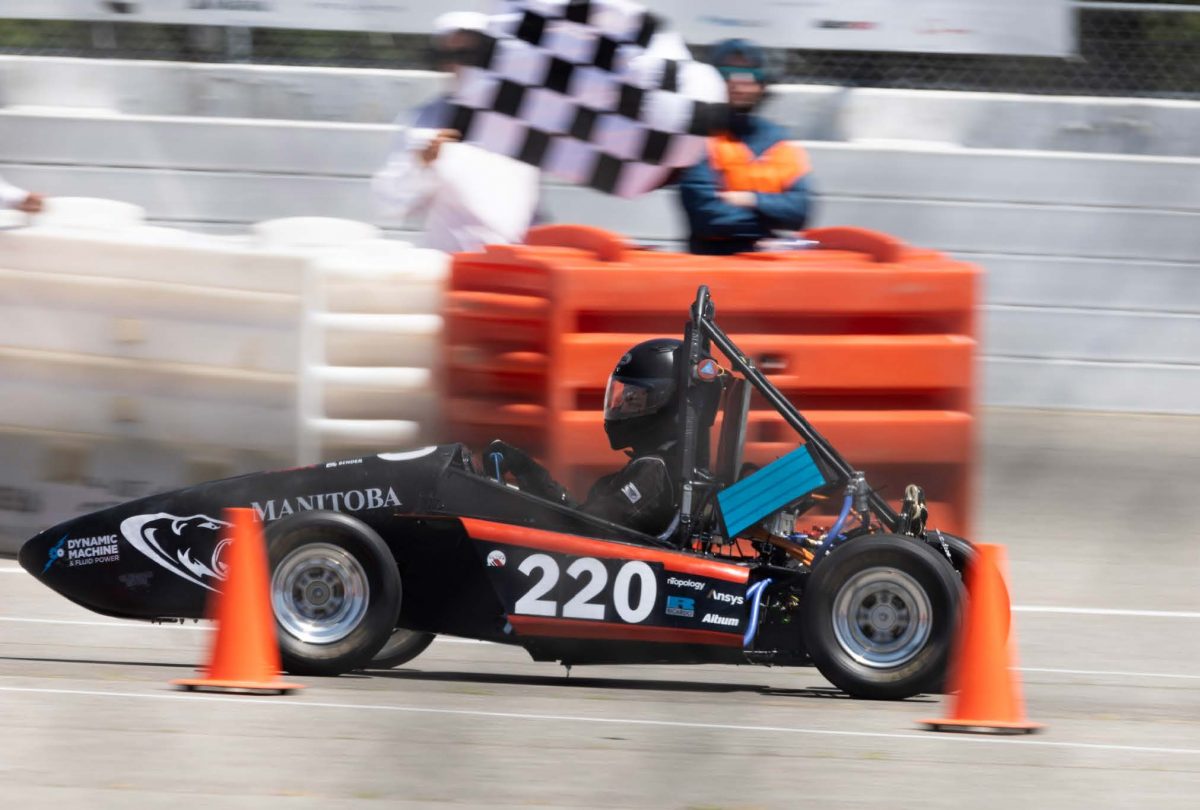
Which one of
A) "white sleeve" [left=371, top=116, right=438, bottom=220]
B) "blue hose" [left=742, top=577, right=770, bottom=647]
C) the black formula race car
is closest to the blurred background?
"white sleeve" [left=371, top=116, right=438, bottom=220]

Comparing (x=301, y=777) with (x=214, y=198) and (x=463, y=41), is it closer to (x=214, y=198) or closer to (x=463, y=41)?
(x=463, y=41)

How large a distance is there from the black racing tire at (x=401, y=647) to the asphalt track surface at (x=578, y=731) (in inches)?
3.1

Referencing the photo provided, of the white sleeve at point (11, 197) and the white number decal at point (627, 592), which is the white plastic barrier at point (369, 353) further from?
the white number decal at point (627, 592)

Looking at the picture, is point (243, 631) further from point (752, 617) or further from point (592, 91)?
point (592, 91)

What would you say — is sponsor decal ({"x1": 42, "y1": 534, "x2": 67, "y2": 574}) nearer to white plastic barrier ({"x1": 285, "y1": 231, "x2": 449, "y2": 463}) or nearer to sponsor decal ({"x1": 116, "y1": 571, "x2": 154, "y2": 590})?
sponsor decal ({"x1": 116, "y1": 571, "x2": 154, "y2": 590})

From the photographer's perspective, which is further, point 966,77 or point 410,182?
point 966,77

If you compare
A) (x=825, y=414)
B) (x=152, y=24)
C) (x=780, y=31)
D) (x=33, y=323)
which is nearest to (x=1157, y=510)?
(x=825, y=414)

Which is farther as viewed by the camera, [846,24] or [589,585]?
[846,24]

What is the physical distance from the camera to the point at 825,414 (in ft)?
24.0

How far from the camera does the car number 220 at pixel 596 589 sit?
5699 mm

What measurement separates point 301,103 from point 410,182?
3.17 meters

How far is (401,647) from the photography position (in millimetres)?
6223

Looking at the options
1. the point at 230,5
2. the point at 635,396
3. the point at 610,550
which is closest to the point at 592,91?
the point at 230,5

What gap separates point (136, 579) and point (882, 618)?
231 cm
